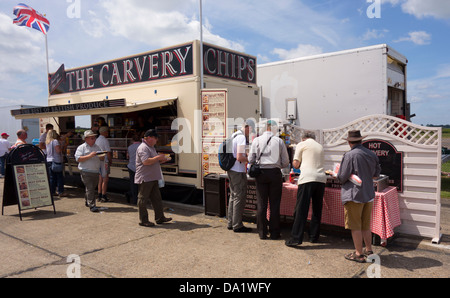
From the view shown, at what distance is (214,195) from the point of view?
6.26 m

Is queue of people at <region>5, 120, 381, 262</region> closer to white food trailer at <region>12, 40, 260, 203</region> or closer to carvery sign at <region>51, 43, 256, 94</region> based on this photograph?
white food trailer at <region>12, 40, 260, 203</region>

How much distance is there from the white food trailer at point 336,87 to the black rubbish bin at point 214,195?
3716mm

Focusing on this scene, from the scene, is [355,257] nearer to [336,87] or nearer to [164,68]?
[336,87]

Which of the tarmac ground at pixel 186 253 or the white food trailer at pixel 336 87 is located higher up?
the white food trailer at pixel 336 87

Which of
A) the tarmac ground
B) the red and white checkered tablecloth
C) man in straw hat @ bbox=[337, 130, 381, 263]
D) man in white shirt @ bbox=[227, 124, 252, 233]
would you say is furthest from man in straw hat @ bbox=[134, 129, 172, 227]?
man in straw hat @ bbox=[337, 130, 381, 263]

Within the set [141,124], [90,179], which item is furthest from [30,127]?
[90,179]

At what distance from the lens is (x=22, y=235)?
5250mm

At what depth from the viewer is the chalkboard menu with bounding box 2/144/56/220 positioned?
634cm

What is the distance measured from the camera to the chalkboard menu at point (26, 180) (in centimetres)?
634

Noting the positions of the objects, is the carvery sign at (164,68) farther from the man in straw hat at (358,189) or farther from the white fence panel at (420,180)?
the man in straw hat at (358,189)

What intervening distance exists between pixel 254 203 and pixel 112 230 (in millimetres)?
2464

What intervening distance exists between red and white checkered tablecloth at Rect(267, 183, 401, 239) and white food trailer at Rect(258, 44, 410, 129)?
3.64m

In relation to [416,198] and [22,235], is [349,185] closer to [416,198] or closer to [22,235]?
[416,198]
